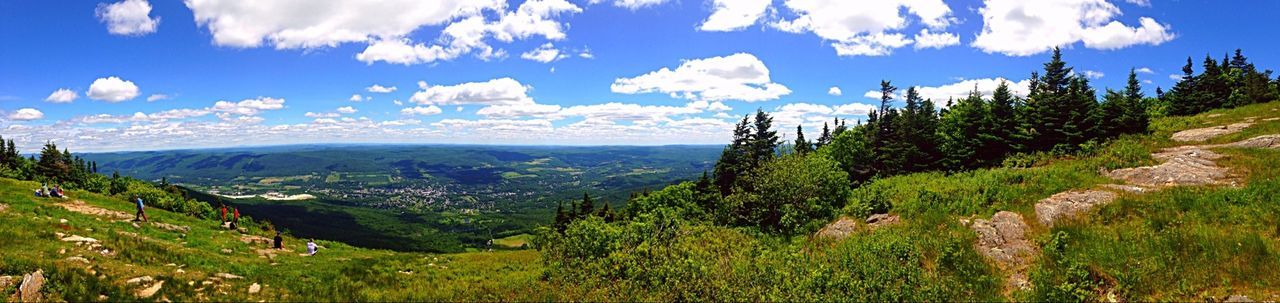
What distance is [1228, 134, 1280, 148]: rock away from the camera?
2558 centimetres

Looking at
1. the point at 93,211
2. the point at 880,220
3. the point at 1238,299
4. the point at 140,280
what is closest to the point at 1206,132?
the point at 880,220

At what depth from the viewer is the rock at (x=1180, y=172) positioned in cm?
2155

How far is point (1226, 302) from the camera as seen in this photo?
11797 millimetres

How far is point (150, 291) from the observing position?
1508cm

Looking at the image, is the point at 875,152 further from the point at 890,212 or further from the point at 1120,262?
the point at 1120,262

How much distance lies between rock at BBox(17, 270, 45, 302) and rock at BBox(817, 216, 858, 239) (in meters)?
30.5

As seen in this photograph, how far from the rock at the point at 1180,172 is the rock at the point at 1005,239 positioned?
774cm

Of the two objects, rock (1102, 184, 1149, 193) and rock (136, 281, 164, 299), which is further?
rock (1102, 184, 1149, 193)

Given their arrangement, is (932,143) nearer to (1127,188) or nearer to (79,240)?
(1127,188)

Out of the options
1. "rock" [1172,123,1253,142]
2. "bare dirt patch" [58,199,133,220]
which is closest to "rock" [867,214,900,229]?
"rock" [1172,123,1253,142]

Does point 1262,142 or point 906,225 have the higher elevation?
point 1262,142

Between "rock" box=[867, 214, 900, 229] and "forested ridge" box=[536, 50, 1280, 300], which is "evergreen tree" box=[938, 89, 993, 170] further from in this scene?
"rock" box=[867, 214, 900, 229]

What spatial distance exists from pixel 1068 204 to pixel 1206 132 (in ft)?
81.1

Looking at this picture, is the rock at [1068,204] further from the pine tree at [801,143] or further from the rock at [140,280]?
Answer: the pine tree at [801,143]
